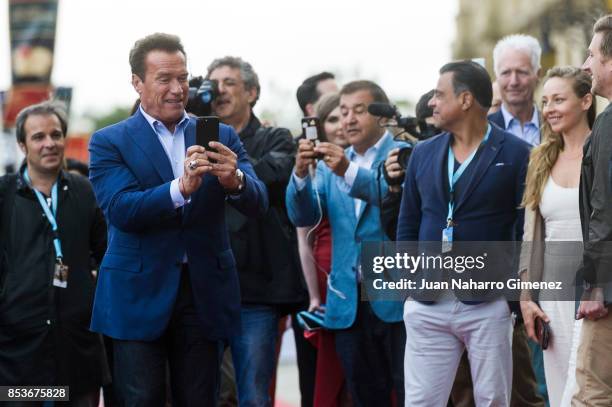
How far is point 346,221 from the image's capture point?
7.92m

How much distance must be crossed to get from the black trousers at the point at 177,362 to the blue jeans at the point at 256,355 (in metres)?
1.01

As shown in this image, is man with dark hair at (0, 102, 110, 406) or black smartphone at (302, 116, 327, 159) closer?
man with dark hair at (0, 102, 110, 406)

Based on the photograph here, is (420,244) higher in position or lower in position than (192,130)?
lower

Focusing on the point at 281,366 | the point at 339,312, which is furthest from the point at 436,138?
the point at 281,366

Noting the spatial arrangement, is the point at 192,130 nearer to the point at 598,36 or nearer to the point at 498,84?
the point at 598,36

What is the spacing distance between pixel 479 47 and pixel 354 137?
40116 mm

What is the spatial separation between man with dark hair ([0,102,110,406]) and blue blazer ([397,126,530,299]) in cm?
209

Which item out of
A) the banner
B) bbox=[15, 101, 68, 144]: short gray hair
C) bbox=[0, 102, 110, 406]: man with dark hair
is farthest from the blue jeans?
the banner

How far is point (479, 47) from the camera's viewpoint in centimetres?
4731

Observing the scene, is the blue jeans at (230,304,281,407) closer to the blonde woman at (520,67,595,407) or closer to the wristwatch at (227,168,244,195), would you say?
the wristwatch at (227,168,244,195)

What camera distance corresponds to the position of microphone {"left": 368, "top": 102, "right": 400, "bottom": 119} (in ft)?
25.4

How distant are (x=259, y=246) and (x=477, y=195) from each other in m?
1.78

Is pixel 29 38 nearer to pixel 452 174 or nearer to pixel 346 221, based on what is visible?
pixel 346 221

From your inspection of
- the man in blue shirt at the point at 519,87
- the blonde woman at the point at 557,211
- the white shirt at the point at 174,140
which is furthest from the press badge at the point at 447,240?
the man in blue shirt at the point at 519,87
